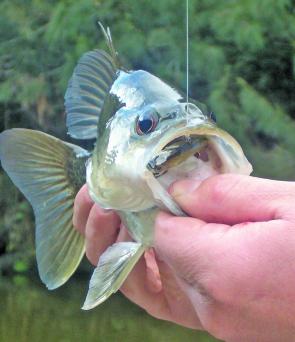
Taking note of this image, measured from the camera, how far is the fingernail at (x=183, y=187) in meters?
0.91

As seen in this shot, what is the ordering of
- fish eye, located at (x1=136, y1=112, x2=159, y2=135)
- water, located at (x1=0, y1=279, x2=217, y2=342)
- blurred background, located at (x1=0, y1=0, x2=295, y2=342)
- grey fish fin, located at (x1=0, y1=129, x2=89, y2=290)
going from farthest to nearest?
blurred background, located at (x1=0, y1=0, x2=295, y2=342) → water, located at (x1=0, y1=279, x2=217, y2=342) → grey fish fin, located at (x1=0, y1=129, x2=89, y2=290) → fish eye, located at (x1=136, y1=112, x2=159, y2=135)

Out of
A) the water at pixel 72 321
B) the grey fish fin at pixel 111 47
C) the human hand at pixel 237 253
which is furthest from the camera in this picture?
the water at pixel 72 321

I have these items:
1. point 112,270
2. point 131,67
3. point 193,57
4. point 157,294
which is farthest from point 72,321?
point 112,270

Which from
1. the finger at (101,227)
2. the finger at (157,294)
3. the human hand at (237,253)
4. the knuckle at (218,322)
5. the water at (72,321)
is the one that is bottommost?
the water at (72,321)

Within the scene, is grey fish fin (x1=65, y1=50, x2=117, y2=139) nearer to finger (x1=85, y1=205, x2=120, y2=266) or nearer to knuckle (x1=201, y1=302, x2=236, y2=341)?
finger (x1=85, y1=205, x2=120, y2=266)

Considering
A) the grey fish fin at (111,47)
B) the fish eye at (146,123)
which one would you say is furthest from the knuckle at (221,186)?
the grey fish fin at (111,47)

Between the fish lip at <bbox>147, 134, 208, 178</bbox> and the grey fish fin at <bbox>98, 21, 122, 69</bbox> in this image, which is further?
the grey fish fin at <bbox>98, 21, 122, 69</bbox>

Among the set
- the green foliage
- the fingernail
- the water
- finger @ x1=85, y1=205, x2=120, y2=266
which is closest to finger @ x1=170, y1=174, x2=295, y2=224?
the fingernail

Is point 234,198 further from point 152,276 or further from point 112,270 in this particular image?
point 152,276

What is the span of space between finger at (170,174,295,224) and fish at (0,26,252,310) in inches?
0.7

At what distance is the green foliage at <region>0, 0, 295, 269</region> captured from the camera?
17.6ft

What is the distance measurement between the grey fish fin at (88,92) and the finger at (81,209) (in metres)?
0.11

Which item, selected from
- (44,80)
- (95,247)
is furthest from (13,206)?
(95,247)

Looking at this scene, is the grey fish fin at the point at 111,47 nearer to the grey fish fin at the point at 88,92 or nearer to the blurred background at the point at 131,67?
the grey fish fin at the point at 88,92
